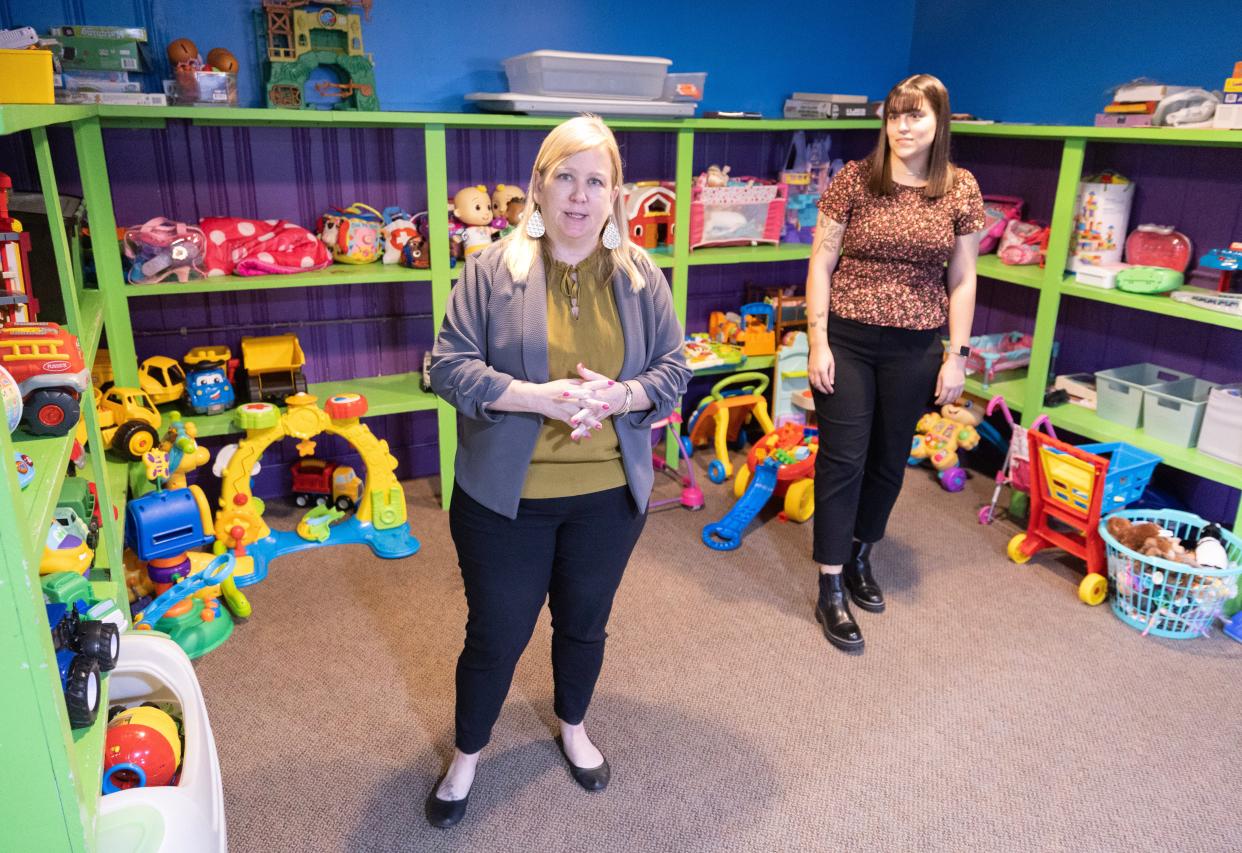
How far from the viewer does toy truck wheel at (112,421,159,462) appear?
2566 millimetres

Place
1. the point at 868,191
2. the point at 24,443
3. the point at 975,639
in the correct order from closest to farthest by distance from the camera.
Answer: the point at 24,443
the point at 868,191
the point at 975,639

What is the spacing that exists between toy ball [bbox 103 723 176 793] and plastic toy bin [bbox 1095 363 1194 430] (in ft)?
9.01

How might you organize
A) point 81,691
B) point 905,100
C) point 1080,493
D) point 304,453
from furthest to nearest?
point 304,453 < point 1080,493 < point 905,100 < point 81,691

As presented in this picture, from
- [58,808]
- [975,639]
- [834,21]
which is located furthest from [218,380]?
[834,21]

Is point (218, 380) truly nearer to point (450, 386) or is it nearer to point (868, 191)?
point (450, 386)

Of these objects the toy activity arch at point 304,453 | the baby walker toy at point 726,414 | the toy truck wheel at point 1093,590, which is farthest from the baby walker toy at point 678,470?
the toy truck wheel at point 1093,590

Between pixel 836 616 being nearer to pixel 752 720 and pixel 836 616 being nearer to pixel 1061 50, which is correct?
pixel 752 720

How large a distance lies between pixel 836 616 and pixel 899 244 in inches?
37.5

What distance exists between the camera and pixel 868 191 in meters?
2.33

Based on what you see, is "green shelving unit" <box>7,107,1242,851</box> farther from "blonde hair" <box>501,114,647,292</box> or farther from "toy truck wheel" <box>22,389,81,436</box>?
"blonde hair" <box>501,114,647,292</box>

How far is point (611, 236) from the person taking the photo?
1622 mm

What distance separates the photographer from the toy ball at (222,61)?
108 inches

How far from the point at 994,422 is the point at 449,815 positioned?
258cm

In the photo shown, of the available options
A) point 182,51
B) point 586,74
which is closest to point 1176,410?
point 586,74
